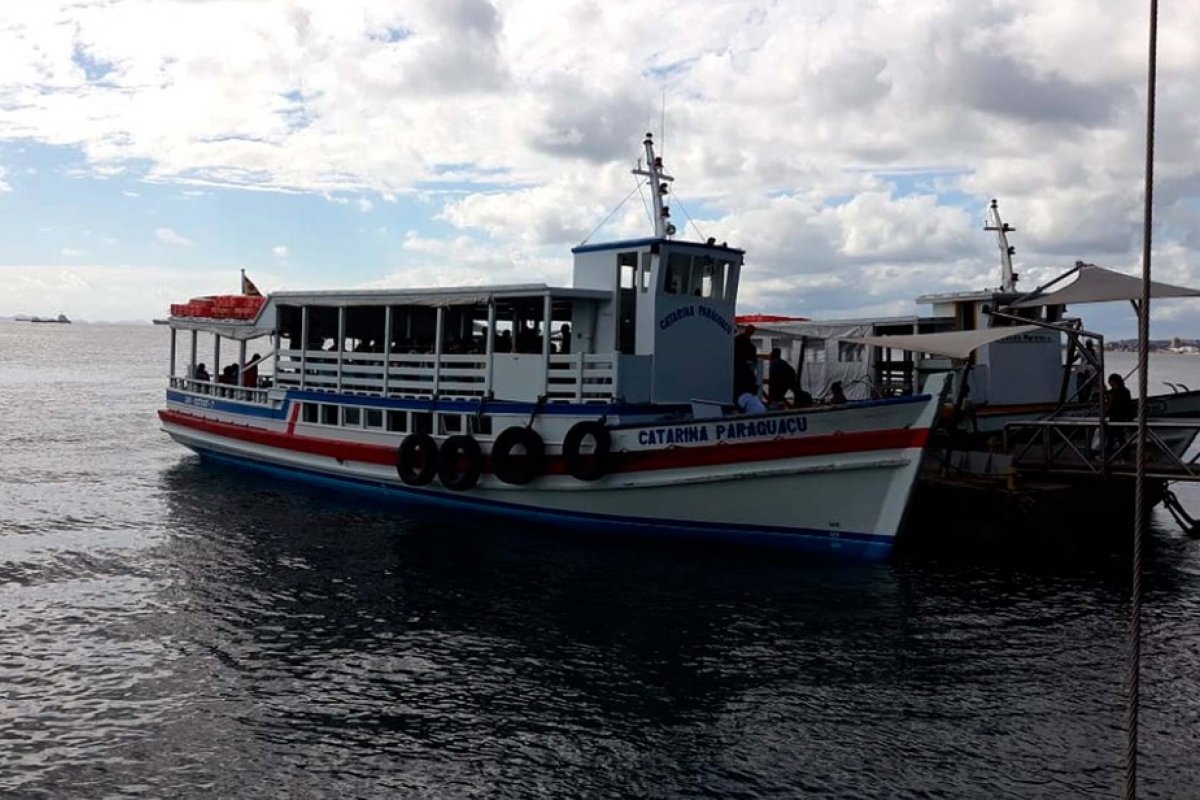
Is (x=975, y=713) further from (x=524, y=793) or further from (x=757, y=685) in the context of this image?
(x=524, y=793)

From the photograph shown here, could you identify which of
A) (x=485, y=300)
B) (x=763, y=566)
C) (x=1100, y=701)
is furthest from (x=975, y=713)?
(x=485, y=300)

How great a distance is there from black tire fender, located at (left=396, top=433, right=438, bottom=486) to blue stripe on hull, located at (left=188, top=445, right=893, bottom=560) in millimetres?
611

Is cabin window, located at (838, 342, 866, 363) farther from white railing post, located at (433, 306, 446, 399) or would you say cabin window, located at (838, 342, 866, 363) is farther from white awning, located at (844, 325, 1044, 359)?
white railing post, located at (433, 306, 446, 399)

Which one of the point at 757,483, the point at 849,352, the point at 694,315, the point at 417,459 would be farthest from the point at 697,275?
the point at 849,352

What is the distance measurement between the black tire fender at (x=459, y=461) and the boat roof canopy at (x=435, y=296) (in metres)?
2.73

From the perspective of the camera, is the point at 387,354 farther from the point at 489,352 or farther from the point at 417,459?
the point at 489,352

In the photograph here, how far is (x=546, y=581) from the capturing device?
15734 millimetres

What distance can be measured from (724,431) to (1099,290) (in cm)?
794

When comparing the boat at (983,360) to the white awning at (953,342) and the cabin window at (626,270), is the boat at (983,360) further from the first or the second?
the cabin window at (626,270)

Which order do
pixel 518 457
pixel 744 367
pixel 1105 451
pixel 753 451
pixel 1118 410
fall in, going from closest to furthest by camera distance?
pixel 753 451
pixel 1105 451
pixel 518 457
pixel 1118 410
pixel 744 367

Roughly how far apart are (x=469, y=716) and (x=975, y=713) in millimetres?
5115

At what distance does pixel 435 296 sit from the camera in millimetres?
20719

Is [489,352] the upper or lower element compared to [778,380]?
upper

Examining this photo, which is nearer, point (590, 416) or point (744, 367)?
point (590, 416)
